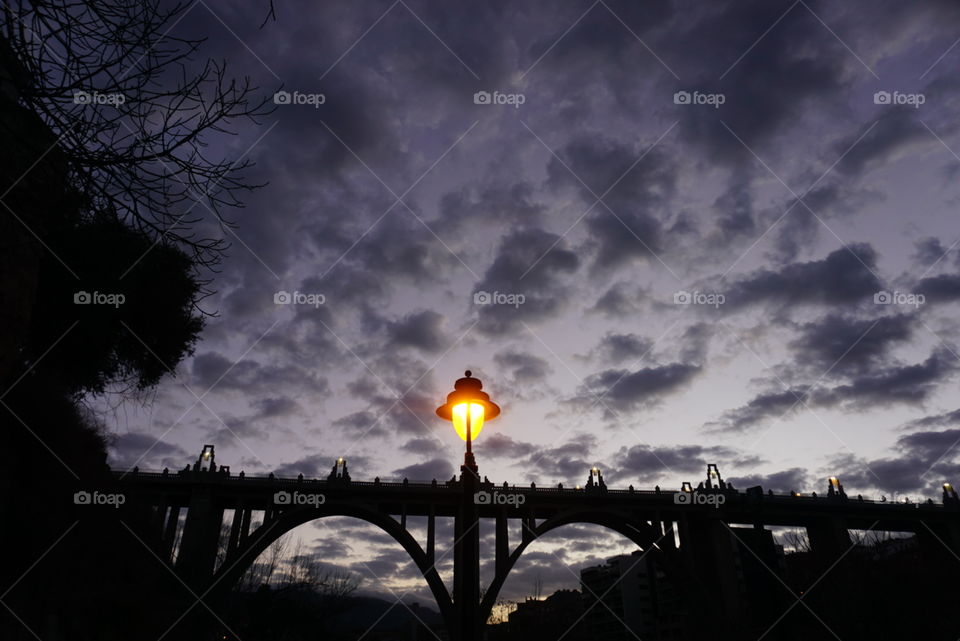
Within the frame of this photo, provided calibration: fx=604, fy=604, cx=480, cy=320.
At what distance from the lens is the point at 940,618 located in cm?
2066

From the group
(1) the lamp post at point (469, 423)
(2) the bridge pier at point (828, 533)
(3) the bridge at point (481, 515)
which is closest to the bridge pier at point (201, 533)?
(3) the bridge at point (481, 515)

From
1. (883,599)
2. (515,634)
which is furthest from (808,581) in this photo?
(515,634)

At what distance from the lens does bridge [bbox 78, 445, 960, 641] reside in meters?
40.7

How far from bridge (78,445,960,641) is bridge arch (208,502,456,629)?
77mm

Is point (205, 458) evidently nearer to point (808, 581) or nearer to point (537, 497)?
point (537, 497)

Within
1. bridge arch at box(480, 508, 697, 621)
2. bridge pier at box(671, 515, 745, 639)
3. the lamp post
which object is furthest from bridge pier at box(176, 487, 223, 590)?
the lamp post

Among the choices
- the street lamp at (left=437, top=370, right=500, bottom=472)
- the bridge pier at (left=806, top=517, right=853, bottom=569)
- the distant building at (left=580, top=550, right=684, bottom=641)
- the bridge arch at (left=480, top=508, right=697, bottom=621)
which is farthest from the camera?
the distant building at (left=580, top=550, right=684, bottom=641)

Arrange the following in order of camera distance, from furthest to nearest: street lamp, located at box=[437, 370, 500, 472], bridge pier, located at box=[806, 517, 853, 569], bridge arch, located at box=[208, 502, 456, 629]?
1. bridge pier, located at box=[806, 517, 853, 569]
2. bridge arch, located at box=[208, 502, 456, 629]
3. street lamp, located at box=[437, 370, 500, 472]

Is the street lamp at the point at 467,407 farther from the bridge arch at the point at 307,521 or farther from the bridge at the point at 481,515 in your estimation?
the bridge arch at the point at 307,521

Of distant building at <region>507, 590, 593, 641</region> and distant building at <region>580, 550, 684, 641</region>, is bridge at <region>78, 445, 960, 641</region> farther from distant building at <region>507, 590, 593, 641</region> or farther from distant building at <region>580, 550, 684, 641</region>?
distant building at <region>580, 550, 684, 641</region>

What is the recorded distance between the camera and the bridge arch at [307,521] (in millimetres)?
38219

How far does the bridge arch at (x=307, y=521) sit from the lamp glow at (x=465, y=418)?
34.4 meters

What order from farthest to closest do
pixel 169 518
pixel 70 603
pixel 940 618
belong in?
1. pixel 169 518
2. pixel 940 618
3. pixel 70 603

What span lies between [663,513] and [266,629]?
102 feet
